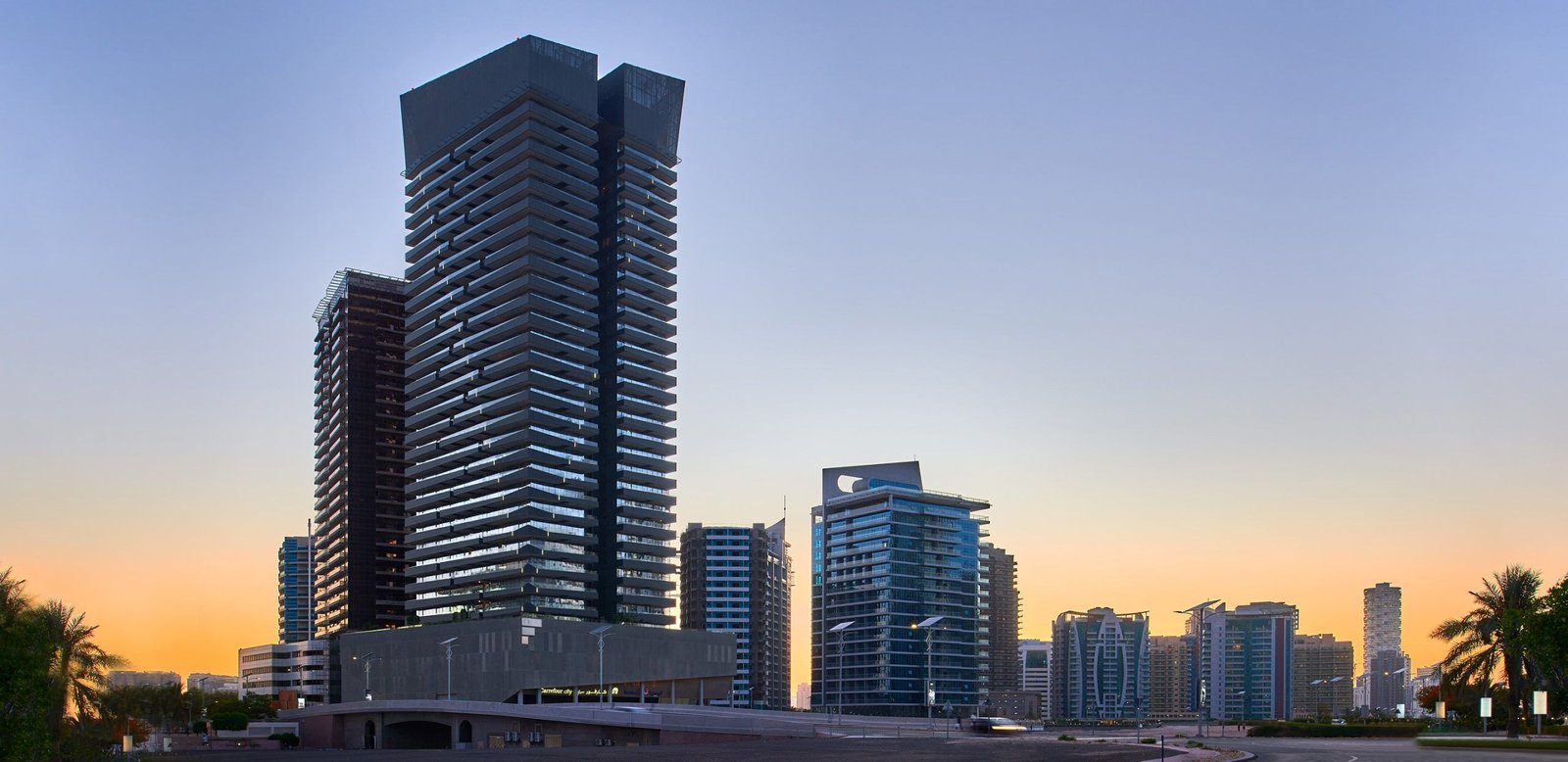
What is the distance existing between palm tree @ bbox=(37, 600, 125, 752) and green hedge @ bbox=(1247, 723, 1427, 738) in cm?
7829

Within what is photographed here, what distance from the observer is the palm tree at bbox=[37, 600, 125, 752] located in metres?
65.0

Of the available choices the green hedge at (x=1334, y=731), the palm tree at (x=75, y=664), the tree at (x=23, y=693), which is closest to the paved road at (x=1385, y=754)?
the green hedge at (x=1334, y=731)

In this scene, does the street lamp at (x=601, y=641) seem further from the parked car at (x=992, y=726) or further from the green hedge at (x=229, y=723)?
the parked car at (x=992, y=726)

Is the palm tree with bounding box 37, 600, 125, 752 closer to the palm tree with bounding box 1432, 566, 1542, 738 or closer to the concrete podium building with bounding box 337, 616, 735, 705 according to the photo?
the palm tree with bounding box 1432, 566, 1542, 738

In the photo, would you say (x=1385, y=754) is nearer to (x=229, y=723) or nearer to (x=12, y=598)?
(x=12, y=598)

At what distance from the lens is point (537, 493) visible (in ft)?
628

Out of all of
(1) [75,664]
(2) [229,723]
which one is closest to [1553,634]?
(1) [75,664]

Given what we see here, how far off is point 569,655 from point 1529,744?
441 feet

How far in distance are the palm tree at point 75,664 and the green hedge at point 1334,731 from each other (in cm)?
7829

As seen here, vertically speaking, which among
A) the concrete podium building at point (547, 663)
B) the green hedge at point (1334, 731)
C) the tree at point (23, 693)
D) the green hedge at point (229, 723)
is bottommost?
the green hedge at point (229, 723)

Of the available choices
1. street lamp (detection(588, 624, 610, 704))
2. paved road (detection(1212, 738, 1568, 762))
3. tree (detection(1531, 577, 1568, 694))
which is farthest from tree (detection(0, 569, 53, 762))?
street lamp (detection(588, 624, 610, 704))

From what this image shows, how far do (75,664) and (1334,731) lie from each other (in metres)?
81.4

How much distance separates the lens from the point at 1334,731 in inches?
3455

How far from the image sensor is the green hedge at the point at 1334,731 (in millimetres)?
87438
